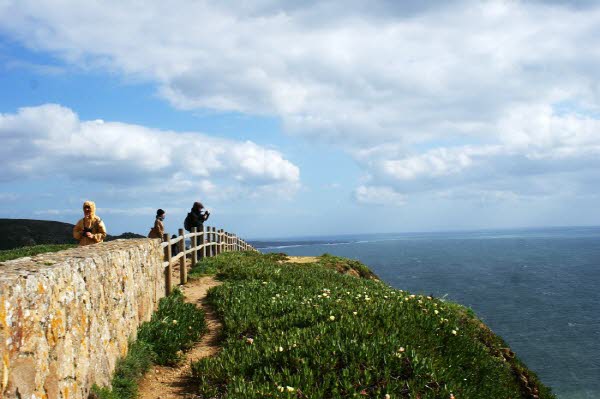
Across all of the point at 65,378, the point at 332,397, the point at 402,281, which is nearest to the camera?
the point at 65,378

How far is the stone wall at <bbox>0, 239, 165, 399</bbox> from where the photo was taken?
14.5ft

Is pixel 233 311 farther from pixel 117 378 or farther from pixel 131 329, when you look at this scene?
pixel 117 378

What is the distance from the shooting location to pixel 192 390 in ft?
25.6

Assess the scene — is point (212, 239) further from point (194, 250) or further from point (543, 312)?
point (543, 312)

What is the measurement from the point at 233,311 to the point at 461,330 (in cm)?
506

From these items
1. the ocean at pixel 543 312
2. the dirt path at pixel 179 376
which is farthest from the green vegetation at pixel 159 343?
the ocean at pixel 543 312

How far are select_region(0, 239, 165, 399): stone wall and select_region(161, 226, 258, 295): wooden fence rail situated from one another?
14.0 ft

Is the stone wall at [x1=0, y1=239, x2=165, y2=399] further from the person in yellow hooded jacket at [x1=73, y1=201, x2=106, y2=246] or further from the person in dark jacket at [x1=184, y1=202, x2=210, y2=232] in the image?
the person in dark jacket at [x1=184, y1=202, x2=210, y2=232]

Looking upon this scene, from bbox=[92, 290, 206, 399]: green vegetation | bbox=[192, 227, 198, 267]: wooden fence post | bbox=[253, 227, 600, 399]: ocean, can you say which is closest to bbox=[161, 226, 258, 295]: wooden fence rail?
bbox=[192, 227, 198, 267]: wooden fence post

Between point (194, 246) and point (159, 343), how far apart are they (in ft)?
32.5

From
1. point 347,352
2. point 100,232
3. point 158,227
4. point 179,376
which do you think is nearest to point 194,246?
point 158,227

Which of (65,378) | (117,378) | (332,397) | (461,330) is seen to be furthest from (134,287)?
(461,330)

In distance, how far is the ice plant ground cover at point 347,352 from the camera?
22.8ft

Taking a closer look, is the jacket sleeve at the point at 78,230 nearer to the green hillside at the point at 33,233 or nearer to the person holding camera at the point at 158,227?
the person holding camera at the point at 158,227
